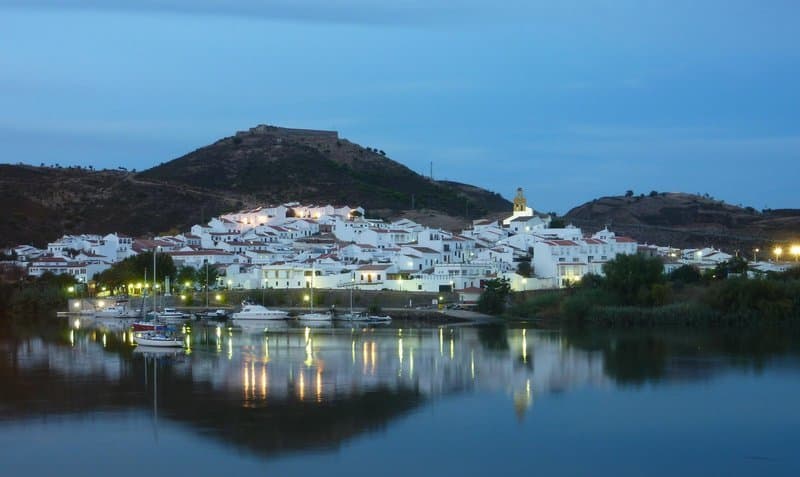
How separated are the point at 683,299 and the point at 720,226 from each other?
3838cm

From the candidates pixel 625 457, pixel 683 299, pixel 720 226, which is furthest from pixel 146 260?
pixel 720 226

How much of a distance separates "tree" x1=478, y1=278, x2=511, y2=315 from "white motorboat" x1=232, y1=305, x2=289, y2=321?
8.24m

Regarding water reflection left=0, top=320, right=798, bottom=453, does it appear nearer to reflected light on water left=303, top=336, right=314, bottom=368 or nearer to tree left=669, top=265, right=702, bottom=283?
reflected light on water left=303, top=336, right=314, bottom=368

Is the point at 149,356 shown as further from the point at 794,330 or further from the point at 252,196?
the point at 252,196

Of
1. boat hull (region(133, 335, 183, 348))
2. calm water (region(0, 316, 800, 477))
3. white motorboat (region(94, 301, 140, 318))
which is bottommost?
calm water (region(0, 316, 800, 477))

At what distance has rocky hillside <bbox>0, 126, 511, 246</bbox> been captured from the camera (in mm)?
78750

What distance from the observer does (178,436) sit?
60.0ft

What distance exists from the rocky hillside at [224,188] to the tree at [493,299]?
33.7m

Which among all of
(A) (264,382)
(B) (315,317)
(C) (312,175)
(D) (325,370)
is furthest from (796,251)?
(C) (312,175)

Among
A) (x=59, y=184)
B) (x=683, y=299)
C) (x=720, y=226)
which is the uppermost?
(x=59, y=184)

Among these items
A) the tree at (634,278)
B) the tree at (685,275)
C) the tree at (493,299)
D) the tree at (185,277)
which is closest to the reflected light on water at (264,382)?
the tree at (493,299)

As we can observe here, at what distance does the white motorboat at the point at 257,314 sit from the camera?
43438 mm

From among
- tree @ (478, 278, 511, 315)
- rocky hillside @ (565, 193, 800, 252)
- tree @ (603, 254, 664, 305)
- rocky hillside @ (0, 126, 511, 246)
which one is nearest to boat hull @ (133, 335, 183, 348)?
tree @ (478, 278, 511, 315)

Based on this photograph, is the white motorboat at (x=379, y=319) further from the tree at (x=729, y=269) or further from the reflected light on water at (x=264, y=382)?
the reflected light on water at (x=264, y=382)
